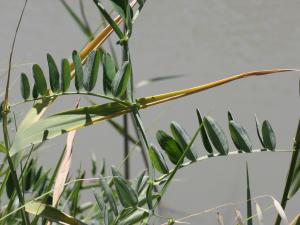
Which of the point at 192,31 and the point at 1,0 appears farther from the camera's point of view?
the point at 1,0

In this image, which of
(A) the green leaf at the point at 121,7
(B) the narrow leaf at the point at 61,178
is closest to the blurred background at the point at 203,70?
(B) the narrow leaf at the point at 61,178

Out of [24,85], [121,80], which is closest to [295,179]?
[121,80]

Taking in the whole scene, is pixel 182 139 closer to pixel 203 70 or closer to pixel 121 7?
pixel 121 7

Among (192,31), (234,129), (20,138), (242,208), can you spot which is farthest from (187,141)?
(192,31)

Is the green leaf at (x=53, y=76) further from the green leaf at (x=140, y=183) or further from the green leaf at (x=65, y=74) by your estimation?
the green leaf at (x=140, y=183)

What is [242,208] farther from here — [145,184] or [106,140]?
[145,184]

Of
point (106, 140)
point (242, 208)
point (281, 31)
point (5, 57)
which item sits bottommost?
point (242, 208)

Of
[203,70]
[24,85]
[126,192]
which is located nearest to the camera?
[126,192]
